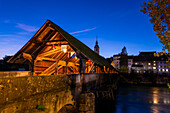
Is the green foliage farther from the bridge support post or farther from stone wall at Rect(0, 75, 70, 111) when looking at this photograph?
the bridge support post

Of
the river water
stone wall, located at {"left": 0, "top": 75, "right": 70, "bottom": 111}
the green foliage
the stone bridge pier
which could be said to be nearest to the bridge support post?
the stone bridge pier

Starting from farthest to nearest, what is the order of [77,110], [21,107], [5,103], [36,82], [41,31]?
[41,31]
[77,110]
[36,82]
[21,107]
[5,103]

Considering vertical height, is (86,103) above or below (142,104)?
above

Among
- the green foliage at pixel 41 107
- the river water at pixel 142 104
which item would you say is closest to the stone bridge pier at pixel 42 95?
the green foliage at pixel 41 107

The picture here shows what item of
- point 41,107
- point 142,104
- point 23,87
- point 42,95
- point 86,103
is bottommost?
point 142,104

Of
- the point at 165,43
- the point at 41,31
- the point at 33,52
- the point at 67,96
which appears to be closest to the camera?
the point at 165,43

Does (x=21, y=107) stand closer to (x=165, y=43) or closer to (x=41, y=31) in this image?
(x=165, y=43)

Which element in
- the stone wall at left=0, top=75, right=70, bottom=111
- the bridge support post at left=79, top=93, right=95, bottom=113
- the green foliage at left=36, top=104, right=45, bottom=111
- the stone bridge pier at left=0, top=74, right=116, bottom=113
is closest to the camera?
the stone wall at left=0, top=75, right=70, bottom=111

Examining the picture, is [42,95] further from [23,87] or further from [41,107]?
[23,87]

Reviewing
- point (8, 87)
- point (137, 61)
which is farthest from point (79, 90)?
point (137, 61)

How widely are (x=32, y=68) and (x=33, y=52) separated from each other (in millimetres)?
1599

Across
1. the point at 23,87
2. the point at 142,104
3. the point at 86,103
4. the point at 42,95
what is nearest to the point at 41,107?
the point at 42,95

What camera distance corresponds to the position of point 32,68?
487 inches

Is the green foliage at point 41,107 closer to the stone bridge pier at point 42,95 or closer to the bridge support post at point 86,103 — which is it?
the stone bridge pier at point 42,95
